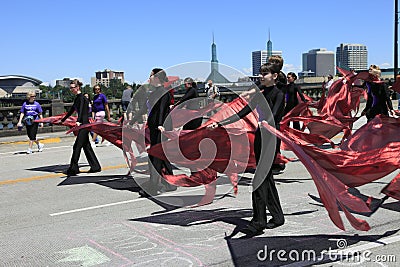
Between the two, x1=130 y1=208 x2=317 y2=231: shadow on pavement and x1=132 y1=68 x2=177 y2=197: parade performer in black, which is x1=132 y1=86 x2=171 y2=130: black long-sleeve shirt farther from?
x1=130 y1=208 x2=317 y2=231: shadow on pavement

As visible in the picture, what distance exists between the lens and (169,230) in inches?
Answer: 273

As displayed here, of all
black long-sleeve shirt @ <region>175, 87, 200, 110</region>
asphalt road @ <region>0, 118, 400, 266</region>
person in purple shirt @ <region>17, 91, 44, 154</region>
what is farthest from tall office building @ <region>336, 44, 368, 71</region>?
asphalt road @ <region>0, 118, 400, 266</region>

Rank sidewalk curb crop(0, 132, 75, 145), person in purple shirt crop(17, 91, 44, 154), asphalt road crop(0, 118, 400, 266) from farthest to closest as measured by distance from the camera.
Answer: sidewalk curb crop(0, 132, 75, 145), person in purple shirt crop(17, 91, 44, 154), asphalt road crop(0, 118, 400, 266)

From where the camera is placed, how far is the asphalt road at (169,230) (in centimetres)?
585

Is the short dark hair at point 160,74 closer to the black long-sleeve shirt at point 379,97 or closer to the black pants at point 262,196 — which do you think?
the black pants at point 262,196

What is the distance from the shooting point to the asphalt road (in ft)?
19.2

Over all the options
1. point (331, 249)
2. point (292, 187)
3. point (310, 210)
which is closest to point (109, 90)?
point (292, 187)

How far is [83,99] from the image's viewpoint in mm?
11430

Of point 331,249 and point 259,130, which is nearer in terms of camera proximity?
point 331,249

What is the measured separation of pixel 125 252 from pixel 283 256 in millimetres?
1704

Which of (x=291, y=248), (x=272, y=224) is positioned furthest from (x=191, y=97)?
(x=291, y=248)

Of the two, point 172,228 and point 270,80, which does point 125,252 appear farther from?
point 270,80

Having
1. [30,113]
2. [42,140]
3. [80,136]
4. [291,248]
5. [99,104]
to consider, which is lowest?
[291,248]

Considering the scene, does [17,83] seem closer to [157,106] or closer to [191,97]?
[191,97]
